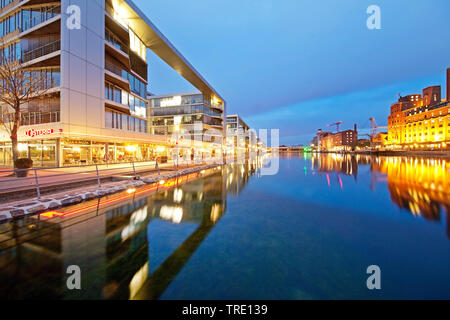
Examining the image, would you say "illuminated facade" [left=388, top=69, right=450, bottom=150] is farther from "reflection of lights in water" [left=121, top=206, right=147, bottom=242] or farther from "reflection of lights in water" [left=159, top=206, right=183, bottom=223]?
"reflection of lights in water" [left=121, top=206, right=147, bottom=242]

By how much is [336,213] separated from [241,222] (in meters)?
3.58

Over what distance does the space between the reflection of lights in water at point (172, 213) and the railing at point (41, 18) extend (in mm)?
23856

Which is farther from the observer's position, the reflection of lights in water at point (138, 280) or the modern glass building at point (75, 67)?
the modern glass building at point (75, 67)

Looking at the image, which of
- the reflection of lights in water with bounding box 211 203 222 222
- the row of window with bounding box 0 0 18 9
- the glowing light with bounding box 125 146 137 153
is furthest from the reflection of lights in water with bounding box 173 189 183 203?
the row of window with bounding box 0 0 18 9

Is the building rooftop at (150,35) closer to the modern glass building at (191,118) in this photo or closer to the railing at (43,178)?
the modern glass building at (191,118)

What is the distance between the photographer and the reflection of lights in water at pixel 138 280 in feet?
9.05

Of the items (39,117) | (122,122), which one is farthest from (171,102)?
(39,117)

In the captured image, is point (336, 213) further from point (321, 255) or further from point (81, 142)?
point (81, 142)

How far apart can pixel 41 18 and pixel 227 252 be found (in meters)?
28.9

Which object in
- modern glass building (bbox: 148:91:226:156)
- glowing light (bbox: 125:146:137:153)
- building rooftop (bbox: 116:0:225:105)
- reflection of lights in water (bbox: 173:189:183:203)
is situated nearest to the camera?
reflection of lights in water (bbox: 173:189:183:203)

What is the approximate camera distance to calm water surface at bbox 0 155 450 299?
279 cm

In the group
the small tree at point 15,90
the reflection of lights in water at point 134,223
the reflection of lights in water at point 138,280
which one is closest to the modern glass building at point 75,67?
the small tree at point 15,90

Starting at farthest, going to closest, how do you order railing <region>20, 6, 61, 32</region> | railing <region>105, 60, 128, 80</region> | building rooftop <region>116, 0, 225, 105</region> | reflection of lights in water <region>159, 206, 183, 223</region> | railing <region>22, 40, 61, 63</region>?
railing <region>105, 60, 128, 80</region>
building rooftop <region>116, 0, 225, 105</region>
railing <region>20, 6, 61, 32</region>
railing <region>22, 40, 61, 63</region>
reflection of lights in water <region>159, 206, 183, 223</region>
